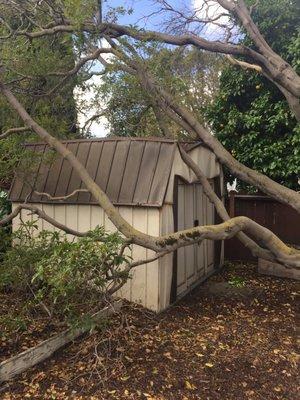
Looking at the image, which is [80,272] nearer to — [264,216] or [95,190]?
[95,190]

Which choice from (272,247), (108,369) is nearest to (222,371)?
(108,369)

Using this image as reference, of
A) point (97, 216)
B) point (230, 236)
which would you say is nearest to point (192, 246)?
point (97, 216)

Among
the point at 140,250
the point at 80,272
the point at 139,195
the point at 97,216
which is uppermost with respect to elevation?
the point at 139,195

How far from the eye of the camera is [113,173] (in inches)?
293

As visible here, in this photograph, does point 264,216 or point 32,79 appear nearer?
point 32,79

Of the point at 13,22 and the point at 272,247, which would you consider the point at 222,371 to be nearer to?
the point at 272,247

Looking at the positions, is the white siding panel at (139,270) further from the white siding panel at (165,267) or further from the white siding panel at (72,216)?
the white siding panel at (72,216)

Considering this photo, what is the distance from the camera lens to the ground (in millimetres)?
4539

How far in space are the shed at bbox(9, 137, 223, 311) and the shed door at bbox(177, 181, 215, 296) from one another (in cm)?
2

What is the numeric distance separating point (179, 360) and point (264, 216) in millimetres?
6752

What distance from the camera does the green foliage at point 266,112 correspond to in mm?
10531

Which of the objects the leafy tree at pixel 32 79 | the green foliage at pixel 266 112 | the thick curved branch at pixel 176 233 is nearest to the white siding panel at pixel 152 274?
the thick curved branch at pixel 176 233

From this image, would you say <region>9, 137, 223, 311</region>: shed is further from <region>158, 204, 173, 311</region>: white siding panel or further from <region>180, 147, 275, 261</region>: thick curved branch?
<region>180, 147, 275, 261</region>: thick curved branch

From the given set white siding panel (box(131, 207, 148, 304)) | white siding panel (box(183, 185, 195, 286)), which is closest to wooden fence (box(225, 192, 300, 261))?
white siding panel (box(183, 185, 195, 286))
